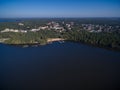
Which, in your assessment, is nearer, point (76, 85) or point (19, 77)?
point (76, 85)

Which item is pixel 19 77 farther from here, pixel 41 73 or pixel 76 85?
pixel 76 85

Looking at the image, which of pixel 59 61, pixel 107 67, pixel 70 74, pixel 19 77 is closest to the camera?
pixel 19 77

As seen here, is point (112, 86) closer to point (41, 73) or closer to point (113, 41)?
point (41, 73)

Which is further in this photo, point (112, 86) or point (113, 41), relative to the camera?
point (113, 41)

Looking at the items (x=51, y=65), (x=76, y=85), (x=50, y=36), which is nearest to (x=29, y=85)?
(x=76, y=85)

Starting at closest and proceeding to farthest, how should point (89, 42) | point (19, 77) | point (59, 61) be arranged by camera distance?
point (19, 77) < point (59, 61) < point (89, 42)

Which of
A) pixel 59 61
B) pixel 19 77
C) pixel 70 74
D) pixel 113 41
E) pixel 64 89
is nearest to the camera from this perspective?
pixel 64 89

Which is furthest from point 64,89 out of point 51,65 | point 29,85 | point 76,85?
point 51,65

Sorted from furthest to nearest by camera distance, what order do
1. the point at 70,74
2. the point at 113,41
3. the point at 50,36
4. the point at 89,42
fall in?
the point at 50,36 → the point at 89,42 → the point at 113,41 → the point at 70,74
